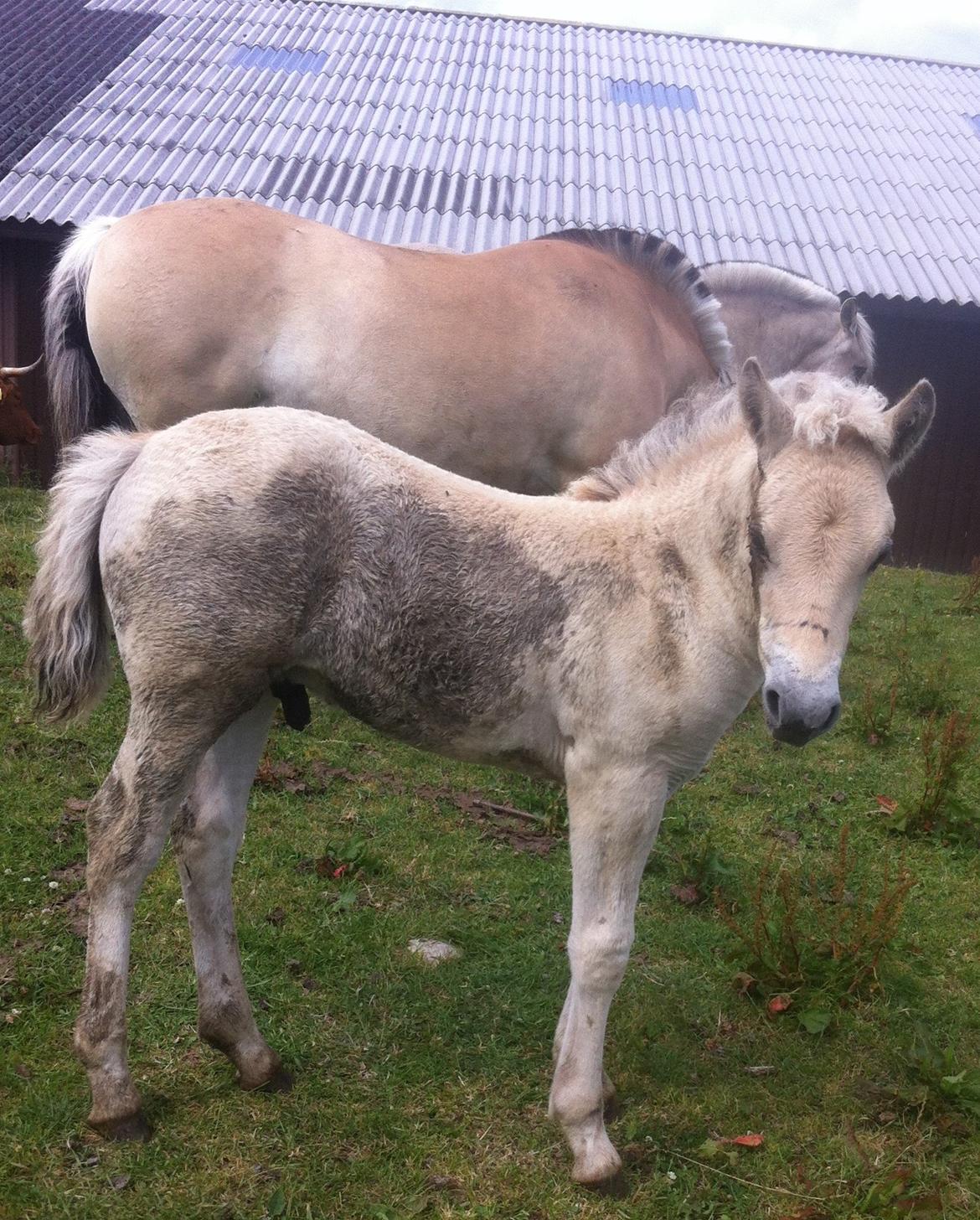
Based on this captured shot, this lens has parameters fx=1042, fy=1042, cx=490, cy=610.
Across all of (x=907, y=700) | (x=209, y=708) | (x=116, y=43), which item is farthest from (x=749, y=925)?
Answer: (x=116, y=43)

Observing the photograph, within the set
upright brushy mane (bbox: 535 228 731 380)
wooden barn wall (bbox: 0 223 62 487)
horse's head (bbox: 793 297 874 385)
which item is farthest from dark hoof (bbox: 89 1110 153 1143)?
wooden barn wall (bbox: 0 223 62 487)

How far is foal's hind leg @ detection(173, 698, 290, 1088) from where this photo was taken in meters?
2.99

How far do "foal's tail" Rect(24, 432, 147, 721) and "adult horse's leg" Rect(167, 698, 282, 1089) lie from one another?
41 centimetres

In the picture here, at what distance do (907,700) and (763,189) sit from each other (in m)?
8.71

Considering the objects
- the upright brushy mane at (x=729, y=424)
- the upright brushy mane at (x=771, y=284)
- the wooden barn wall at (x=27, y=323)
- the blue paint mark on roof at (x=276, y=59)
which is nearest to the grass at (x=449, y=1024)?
the upright brushy mane at (x=729, y=424)

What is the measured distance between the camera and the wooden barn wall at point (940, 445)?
464 inches

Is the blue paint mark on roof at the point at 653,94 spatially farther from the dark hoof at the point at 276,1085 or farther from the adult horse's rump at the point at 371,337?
the dark hoof at the point at 276,1085

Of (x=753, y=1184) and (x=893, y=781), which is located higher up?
(x=753, y=1184)

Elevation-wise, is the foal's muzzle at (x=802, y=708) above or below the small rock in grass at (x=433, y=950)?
above

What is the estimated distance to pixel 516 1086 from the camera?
3201 millimetres

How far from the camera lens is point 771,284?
629 centimetres

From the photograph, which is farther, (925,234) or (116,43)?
(116,43)

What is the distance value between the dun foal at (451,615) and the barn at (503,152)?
8597 millimetres

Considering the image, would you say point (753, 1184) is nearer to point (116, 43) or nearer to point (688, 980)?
point (688, 980)
